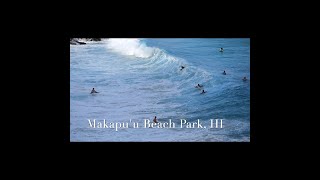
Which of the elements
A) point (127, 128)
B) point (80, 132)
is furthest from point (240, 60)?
point (80, 132)

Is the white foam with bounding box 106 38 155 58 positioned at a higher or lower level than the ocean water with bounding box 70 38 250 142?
higher

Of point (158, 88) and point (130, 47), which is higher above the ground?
point (130, 47)

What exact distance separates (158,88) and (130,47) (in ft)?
1.99

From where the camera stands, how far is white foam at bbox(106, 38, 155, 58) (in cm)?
390

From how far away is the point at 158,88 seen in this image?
13.4 ft

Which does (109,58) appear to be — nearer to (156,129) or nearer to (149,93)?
(149,93)

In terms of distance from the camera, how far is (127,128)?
12.9 feet

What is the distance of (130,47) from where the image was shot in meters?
4.01

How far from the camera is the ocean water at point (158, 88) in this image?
3910 millimetres

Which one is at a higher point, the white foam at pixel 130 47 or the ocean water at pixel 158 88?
the white foam at pixel 130 47
